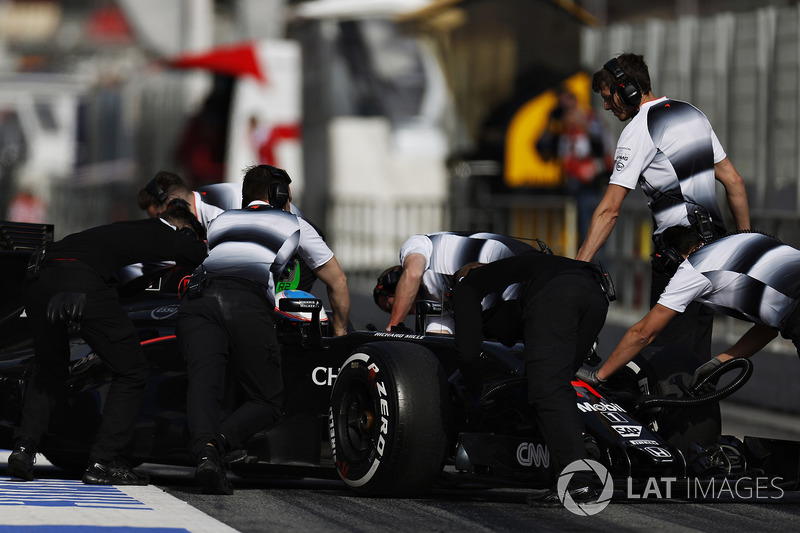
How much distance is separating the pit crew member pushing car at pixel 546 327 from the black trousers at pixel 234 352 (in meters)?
0.93

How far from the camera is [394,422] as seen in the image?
6.61m

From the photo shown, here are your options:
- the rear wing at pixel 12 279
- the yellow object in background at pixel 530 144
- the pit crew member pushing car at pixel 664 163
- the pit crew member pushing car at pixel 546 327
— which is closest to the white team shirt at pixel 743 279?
the pit crew member pushing car at pixel 664 163

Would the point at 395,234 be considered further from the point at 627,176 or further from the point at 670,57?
the point at 627,176

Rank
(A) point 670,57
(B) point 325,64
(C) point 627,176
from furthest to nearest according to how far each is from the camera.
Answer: (B) point 325,64, (A) point 670,57, (C) point 627,176

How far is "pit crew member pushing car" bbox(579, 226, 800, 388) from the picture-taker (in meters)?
6.95

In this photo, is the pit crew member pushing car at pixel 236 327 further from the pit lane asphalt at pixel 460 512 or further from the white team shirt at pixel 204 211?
the white team shirt at pixel 204 211

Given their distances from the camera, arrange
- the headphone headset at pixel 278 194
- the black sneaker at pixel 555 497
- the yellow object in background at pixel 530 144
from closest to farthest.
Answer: the black sneaker at pixel 555 497 < the headphone headset at pixel 278 194 < the yellow object in background at pixel 530 144

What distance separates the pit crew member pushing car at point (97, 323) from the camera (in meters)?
7.21

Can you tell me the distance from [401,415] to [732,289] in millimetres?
1631

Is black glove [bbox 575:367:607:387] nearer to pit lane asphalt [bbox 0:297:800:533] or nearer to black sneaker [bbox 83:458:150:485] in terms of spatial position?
pit lane asphalt [bbox 0:297:800:533]

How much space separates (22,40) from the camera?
237 ft

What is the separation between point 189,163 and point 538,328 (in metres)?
19.5

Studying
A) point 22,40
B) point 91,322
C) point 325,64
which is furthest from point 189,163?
point 22,40

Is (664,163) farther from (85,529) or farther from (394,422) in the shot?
(85,529)
